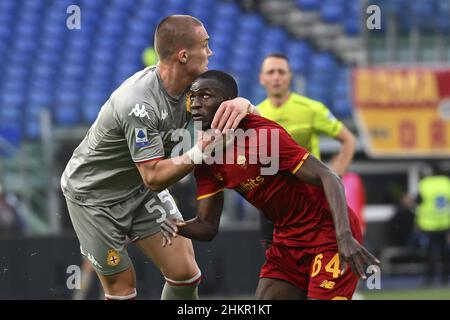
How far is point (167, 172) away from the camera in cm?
599

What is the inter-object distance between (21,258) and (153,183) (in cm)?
633

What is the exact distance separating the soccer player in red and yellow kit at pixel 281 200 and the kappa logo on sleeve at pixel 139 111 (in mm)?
452

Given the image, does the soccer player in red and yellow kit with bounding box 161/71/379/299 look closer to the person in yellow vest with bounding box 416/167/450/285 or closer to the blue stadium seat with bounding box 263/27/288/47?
the person in yellow vest with bounding box 416/167/450/285

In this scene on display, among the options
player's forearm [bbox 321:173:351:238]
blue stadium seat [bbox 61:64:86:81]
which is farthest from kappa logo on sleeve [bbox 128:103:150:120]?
blue stadium seat [bbox 61:64:86:81]

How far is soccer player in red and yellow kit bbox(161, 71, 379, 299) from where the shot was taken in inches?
225

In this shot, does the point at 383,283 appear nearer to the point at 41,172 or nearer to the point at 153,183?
the point at 41,172

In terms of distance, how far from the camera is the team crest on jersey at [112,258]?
680 centimetres

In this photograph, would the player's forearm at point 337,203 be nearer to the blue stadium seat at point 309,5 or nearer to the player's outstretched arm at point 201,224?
the player's outstretched arm at point 201,224

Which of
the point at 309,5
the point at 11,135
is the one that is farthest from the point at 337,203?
the point at 309,5

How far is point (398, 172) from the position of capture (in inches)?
655

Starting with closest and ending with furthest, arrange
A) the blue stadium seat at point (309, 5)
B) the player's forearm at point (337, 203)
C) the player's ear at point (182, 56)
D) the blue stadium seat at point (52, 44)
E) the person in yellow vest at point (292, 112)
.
Answer: the player's forearm at point (337, 203) < the player's ear at point (182, 56) < the person in yellow vest at point (292, 112) < the blue stadium seat at point (52, 44) < the blue stadium seat at point (309, 5)

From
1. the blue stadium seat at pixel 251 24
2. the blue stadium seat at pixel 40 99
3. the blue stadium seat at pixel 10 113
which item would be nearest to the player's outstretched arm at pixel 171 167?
the blue stadium seat at pixel 10 113
